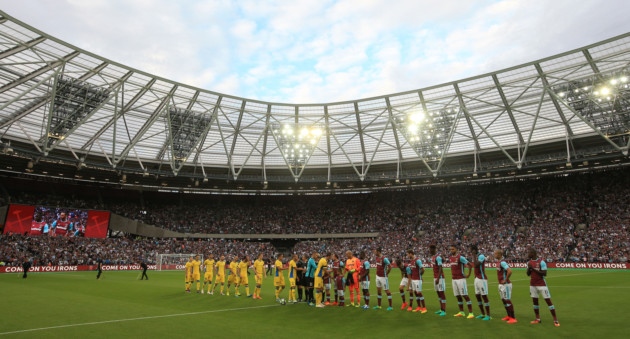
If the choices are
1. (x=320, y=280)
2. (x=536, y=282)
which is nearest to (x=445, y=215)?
(x=320, y=280)

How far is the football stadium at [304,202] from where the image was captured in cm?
1293

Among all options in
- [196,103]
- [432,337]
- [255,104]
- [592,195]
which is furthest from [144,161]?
[592,195]

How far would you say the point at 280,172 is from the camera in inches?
2237

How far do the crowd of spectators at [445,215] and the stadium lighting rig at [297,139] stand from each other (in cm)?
1489

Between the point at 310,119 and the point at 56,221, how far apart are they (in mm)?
34735

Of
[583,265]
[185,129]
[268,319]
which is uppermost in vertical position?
[185,129]

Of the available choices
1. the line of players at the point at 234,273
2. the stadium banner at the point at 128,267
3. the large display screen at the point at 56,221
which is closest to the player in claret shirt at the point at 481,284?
the line of players at the point at 234,273

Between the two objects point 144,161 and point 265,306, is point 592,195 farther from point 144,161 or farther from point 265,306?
point 144,161

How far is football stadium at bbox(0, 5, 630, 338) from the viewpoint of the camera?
42.4ft

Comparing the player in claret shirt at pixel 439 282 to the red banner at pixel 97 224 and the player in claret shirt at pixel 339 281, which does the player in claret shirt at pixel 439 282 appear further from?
the red banner at pixel 97 224

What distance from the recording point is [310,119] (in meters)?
45.4

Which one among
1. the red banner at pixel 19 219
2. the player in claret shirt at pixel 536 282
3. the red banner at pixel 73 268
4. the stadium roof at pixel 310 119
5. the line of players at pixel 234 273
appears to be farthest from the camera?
the red banner at pixel 19 219

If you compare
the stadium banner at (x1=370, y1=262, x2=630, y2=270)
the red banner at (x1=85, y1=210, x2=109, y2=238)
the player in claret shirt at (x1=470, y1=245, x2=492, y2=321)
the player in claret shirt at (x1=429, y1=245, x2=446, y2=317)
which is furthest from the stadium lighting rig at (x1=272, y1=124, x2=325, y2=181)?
the player in claret shirt at (x1=470, y1=245, x2=492, y2=321)

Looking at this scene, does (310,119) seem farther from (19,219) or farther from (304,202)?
(19,219)
